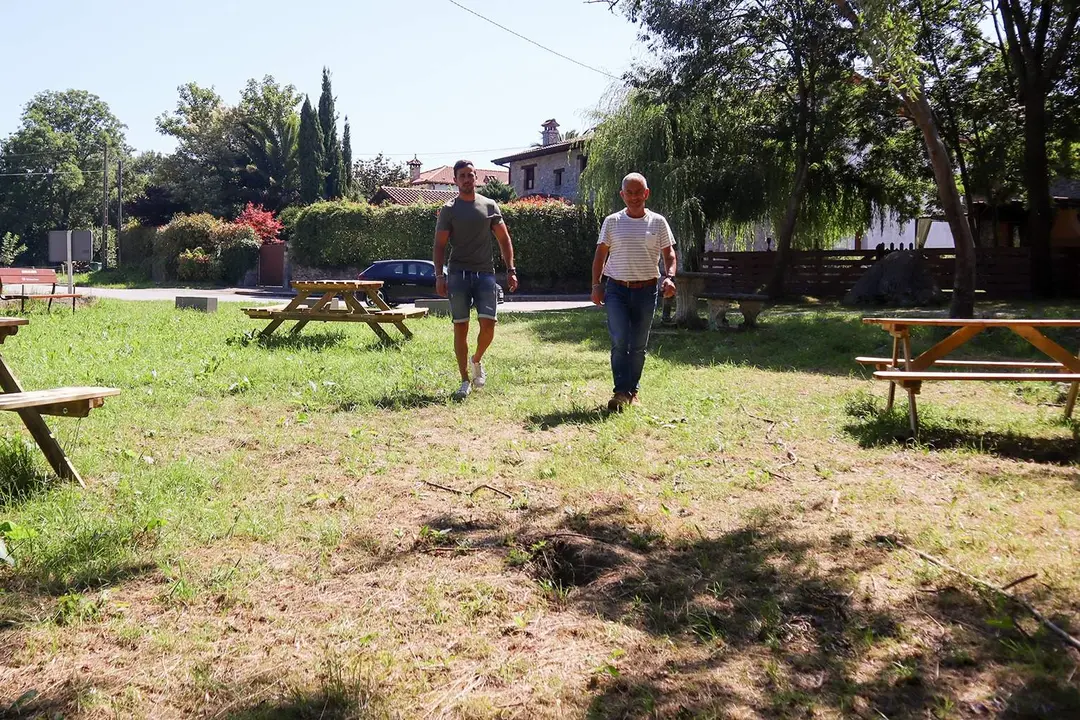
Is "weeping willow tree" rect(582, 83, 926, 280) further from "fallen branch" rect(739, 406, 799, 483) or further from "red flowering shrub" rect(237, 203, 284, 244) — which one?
"red flowering shrub" rect(237, 203, 284, 244)

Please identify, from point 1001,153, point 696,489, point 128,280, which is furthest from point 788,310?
point 128,280

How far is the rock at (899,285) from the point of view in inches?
762

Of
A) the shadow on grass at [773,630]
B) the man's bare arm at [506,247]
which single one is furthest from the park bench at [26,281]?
the shadow on grass at [773,630]

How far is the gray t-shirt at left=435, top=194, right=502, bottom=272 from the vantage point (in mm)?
7418

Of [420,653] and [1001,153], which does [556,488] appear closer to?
[420,653]

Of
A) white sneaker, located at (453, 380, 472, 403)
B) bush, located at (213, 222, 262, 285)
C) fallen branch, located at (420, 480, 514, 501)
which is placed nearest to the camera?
fallen branch, located at (420, 480, 514, 501)

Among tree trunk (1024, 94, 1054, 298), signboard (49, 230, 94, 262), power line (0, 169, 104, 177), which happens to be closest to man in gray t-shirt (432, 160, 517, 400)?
signboard (49, 230, 94, 262)

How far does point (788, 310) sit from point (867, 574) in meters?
16.3

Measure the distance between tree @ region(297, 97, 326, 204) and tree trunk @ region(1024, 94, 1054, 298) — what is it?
4149cm

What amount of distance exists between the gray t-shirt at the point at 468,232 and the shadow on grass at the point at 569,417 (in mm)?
1568

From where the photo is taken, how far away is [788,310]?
746 inches

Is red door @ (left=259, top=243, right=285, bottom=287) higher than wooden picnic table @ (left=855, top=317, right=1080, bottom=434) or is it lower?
higher

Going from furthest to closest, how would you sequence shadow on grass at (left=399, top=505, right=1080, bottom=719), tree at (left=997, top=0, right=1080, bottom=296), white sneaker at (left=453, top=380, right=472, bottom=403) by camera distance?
tree at (left=997, top=0, right=1080, bottom=296) < white sneaker at (left=453, top=380, right=472, bottom=403) < shadow on grass at (left=399, top=505, right=1080, bottom=719)

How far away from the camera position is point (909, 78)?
11.1 meters
